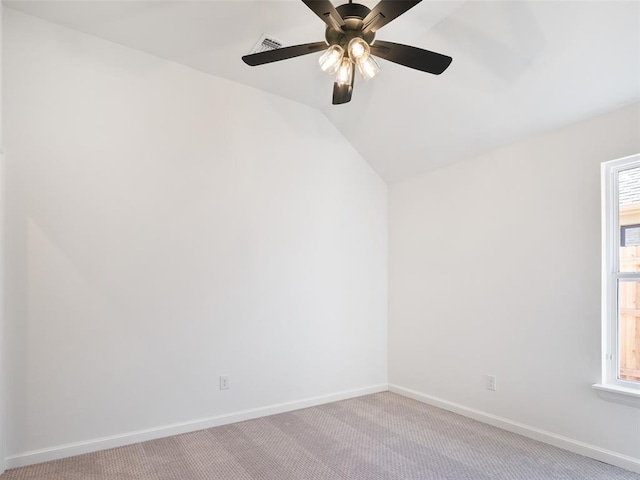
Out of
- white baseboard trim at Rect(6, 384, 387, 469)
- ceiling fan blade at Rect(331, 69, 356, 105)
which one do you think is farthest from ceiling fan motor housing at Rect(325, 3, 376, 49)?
white baseboard trim at Rect(6, 384, 387, 469)

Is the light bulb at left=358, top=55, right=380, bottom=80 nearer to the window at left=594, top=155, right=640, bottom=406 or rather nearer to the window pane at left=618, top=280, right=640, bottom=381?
the window at left=594, top=155, right=640, bottom=406

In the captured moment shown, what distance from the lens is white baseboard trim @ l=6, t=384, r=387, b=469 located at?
263 cm

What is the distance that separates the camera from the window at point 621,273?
2715 millimetres

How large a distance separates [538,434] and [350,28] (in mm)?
Result: 3075

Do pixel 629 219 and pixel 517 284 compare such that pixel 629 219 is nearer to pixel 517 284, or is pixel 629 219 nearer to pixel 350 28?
pixel 517 284

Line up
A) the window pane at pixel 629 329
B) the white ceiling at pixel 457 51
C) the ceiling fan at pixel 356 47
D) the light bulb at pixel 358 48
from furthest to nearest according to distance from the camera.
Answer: the window pane at pixel 629 329 → the white ceiling at pixel 457 51 → the light bulb at pixel 358 48 → the ceiling fan at pixel 356 47

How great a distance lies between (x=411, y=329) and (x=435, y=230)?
3.47 feet

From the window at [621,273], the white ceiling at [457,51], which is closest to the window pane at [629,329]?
the window at [621,273]

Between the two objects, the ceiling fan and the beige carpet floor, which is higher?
the ceiling fan

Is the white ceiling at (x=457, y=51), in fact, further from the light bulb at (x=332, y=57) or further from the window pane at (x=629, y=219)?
the light bulb at (x=332, y=57)

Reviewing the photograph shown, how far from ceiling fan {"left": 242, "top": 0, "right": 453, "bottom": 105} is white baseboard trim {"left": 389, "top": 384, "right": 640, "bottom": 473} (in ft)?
8.68

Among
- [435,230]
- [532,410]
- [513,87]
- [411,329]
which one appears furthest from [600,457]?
[513,87]

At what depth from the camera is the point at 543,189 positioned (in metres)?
3.14

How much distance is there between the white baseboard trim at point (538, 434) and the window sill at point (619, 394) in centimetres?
34
